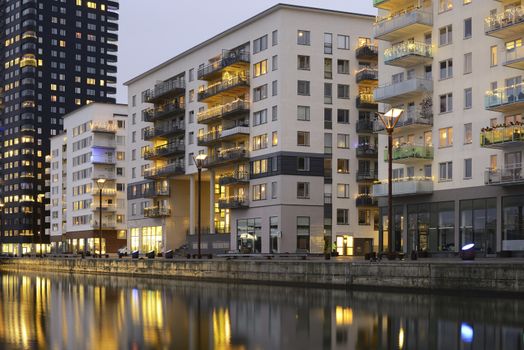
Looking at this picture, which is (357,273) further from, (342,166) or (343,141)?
(343,141)

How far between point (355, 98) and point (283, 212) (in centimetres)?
1534

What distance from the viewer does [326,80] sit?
287 feet

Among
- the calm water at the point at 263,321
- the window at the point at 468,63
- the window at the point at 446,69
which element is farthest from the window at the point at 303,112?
the calm water at the point at 263,321

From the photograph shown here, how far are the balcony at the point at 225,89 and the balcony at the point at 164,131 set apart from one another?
8149 millimetres

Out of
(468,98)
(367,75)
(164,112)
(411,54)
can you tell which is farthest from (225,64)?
(468,98)

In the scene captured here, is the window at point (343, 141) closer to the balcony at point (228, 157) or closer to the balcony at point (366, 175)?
the balcony at point (366, 175)

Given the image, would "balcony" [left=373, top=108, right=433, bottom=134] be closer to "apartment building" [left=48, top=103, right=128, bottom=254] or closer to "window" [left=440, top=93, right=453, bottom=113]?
"window" [left=440, top=93, right=453, bottom=113]

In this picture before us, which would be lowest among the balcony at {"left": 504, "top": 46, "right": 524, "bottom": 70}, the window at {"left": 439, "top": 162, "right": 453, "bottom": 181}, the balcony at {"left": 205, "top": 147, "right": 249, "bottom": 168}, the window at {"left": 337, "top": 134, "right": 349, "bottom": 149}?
the window at {"left": 439, "top": 162, "right": 453, "bottom": 181}

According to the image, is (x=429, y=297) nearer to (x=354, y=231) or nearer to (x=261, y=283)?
(x=261, y=283)

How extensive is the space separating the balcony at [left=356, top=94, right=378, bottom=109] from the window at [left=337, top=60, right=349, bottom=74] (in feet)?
10.2

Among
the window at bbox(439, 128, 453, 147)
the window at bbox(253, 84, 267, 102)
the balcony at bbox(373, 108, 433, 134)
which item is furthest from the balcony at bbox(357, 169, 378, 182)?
the window at bbox(439, 128, 453, 147)

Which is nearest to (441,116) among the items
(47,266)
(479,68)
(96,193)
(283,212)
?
(479,68)

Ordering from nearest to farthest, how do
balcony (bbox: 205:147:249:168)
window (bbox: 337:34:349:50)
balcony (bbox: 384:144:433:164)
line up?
balcony (bbox: 384:144:433:164) < window (bbox: 337:34:349:50) < balcony (bbox: 205:147:249:168)

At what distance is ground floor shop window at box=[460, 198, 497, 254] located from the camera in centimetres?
5984
